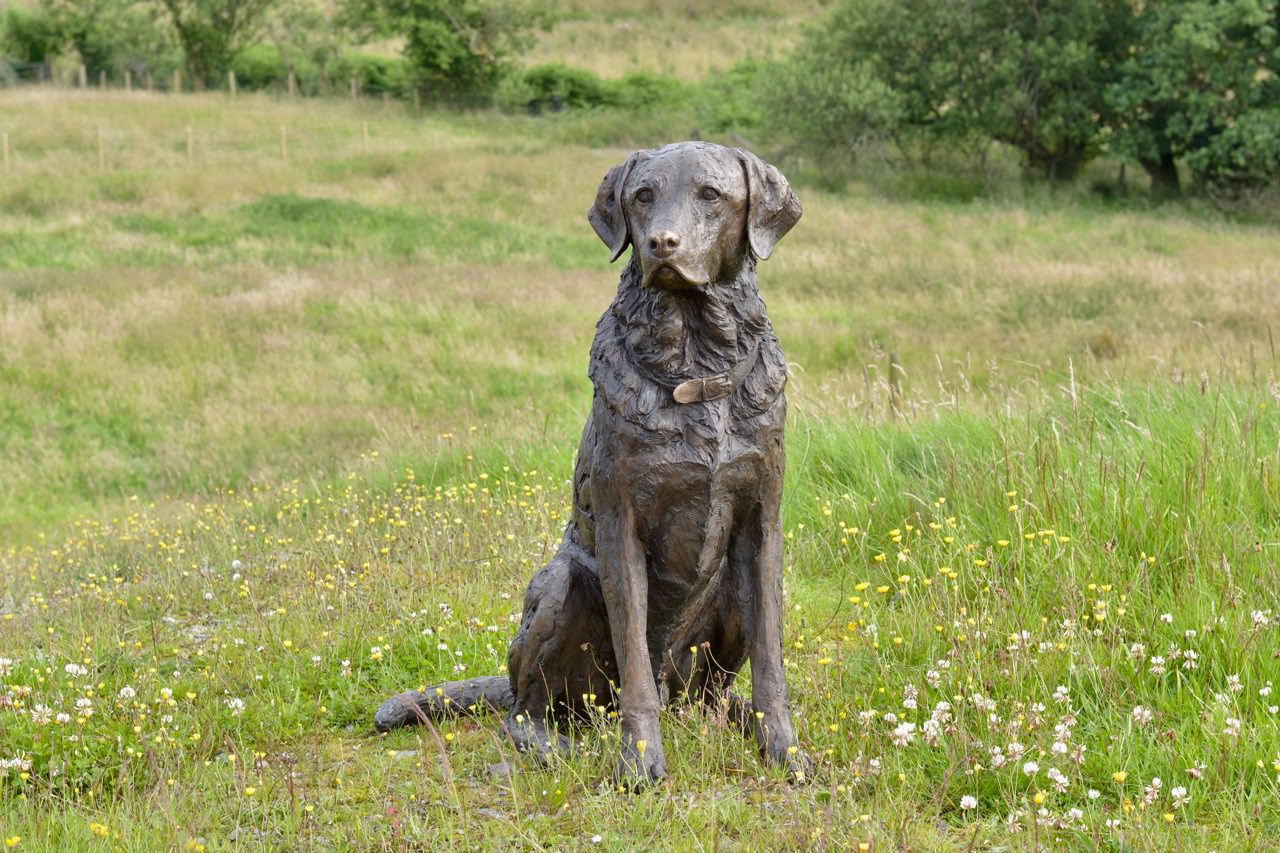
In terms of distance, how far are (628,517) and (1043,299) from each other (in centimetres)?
1414

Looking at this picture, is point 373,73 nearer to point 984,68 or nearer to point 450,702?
point 984,68

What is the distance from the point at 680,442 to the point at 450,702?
Result: 5.41 feet

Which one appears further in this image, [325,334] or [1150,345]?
[325,334]

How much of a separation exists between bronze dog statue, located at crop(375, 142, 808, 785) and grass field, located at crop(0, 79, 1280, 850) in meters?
0.34

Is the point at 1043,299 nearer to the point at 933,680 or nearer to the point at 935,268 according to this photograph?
the point at 935,268

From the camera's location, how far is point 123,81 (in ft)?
165

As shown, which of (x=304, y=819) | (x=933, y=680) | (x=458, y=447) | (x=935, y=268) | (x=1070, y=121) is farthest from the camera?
(x=1070, y=121)

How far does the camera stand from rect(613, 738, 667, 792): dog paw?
13.0 feet

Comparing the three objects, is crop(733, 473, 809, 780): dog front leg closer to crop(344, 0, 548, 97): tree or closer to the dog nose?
the dog nose

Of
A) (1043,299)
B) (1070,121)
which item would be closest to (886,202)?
(1070,121)

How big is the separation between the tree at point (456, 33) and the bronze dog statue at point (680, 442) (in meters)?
44.0

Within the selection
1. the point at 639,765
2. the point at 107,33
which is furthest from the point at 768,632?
the point at 107,33

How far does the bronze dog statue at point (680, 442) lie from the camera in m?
3.82

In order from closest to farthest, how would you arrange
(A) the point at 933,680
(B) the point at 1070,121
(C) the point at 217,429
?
(A) the point at 933,680 → (C) the point at 217,429 → (B) the point at 1070,121
